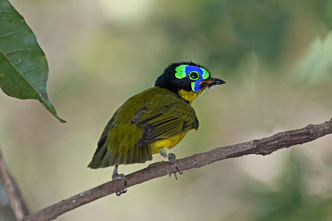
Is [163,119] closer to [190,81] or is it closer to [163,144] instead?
[163,144]

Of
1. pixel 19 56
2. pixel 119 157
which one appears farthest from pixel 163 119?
pixel 19 56

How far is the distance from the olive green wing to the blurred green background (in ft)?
2.44

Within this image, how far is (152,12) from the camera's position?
14.3 ft

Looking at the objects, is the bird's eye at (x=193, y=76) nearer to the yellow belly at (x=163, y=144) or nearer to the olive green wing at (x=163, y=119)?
the olive green wing at (x=163, y=119)

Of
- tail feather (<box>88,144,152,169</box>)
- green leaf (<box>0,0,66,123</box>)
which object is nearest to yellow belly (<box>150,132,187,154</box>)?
A: tail feather (<box>88,144,152,169</box>)

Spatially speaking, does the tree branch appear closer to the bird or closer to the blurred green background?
the bird

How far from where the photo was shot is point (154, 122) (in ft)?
9.25

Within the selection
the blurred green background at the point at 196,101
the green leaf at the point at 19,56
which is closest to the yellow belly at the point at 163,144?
the blurred green background at the point at 196,101

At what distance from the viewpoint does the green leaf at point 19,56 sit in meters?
1.74

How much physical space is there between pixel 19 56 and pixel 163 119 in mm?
1341

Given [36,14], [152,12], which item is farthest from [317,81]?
[36,14]

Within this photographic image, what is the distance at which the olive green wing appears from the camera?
2.67m

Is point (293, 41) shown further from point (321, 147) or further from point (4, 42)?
point (4, 42)

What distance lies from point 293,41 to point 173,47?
1.35 metres
